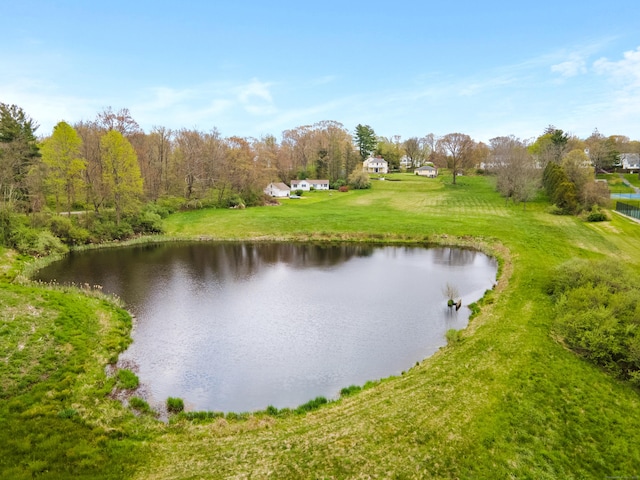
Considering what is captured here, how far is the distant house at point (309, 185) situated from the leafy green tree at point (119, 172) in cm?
4094

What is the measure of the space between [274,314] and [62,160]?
30284 mm

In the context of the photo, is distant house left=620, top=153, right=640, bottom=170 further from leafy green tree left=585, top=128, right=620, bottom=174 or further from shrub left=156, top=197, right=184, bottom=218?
shrub left=156, top=197, right=184, bottom=218

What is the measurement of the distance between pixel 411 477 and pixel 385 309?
13079mm

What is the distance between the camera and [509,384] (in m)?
13.5

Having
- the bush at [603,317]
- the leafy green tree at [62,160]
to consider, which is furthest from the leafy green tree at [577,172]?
the leafy green tree at [62,160]

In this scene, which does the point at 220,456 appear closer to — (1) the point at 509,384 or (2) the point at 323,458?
(2) the point at 323,458

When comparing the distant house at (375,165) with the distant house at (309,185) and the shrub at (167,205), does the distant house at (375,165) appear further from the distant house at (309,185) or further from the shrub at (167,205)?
the shrub at (167,205)

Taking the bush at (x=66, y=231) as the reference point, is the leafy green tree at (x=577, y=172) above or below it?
above

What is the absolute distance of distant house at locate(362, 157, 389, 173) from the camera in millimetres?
104688

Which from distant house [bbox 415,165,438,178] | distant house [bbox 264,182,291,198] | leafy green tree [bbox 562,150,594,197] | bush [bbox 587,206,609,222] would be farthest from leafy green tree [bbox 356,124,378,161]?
bush [bbox 587,206,609,222]

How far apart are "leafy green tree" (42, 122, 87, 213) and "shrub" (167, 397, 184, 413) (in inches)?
1289

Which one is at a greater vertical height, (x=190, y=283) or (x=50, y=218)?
(x=50, y=218)

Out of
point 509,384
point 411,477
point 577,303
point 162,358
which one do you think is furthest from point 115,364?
point 577,303

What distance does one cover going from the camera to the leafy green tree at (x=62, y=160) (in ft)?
122
